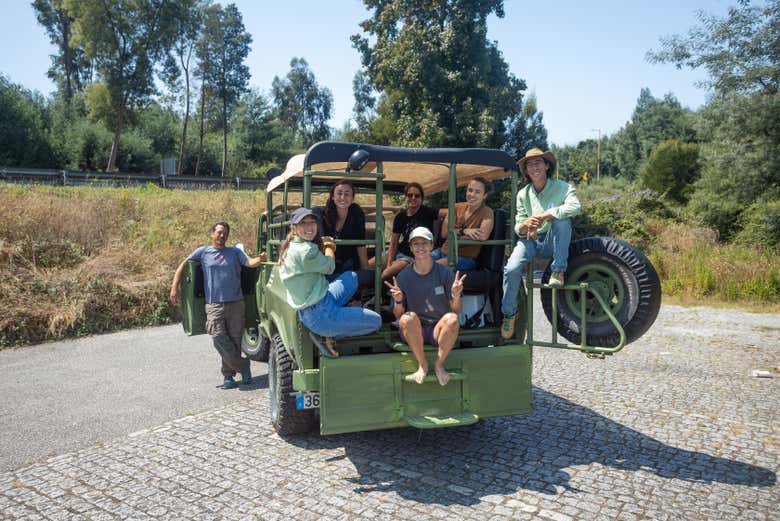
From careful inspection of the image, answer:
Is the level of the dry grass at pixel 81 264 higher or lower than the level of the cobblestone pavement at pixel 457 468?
higher

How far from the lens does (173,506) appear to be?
352 centimetres

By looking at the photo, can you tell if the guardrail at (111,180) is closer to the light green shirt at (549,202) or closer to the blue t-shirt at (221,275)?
the blue t-shirt at (221,275)

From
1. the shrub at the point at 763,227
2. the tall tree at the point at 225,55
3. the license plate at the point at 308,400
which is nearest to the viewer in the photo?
the license plate at the point at 308,400

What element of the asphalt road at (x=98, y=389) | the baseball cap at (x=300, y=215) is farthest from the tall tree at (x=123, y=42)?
the baseball cap at (x=300, y=215)

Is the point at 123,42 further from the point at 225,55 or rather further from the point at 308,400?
the point at 308,400

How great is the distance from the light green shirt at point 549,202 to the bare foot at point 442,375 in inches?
53.2

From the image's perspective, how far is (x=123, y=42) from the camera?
1252 inches

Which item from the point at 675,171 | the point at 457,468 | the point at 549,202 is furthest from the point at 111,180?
the point at 675,171

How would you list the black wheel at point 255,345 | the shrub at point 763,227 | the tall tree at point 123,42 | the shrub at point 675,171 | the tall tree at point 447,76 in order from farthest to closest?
the tall tree at point 123,42
the shrub at point 675,171
the tall tree at point 447,76
the shrub at point 763,227
the black wheel at point 255,345

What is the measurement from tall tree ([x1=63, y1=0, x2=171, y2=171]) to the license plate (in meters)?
30.7

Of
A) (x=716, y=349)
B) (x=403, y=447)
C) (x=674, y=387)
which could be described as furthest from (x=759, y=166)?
(x=403, y=447)

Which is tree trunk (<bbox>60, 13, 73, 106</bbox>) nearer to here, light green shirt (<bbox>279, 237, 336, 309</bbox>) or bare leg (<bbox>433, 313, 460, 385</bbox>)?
light green shirt (<bbox>279, 237, 336, 309</bbox>)

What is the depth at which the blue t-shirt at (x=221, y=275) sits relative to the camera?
6.20 meters

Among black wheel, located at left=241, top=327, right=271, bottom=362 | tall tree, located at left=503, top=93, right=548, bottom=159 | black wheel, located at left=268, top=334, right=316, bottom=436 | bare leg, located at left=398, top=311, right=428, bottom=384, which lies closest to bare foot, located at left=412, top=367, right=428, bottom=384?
bare leg, located at left=398, top=311, right=428, bottom=384
